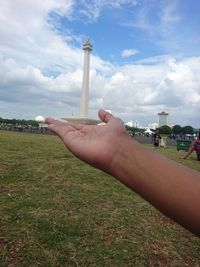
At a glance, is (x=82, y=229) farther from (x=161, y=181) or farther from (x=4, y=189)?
(x=161, y=181)

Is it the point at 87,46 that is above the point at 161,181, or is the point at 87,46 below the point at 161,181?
above

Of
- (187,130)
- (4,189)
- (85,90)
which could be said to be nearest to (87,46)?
(85,90)

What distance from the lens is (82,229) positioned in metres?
4.54

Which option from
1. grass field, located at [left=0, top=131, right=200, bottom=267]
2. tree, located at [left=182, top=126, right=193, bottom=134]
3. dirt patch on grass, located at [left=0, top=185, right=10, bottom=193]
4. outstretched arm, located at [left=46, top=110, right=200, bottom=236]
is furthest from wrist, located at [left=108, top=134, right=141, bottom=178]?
tree, located at [left=182, top=126, right=193, bottom=134]

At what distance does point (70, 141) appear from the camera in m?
1.91

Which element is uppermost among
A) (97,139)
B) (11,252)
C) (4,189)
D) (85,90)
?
(85,90)

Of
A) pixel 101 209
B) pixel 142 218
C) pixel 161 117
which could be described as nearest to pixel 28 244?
pixel 101 209

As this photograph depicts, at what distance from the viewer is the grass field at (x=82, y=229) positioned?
3.89 m

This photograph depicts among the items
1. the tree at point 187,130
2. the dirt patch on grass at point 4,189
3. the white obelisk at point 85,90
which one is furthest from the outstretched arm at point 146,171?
the tree at point 187,130

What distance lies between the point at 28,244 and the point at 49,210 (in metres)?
1.06

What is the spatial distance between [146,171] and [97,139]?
1.19 ft

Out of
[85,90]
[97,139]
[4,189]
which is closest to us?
[97,139]

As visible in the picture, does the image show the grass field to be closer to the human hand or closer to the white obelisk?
the human hand

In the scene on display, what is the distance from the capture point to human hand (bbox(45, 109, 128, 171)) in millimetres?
1624
